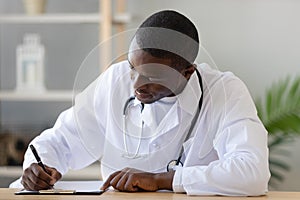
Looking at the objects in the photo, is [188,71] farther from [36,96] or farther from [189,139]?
[36,96]

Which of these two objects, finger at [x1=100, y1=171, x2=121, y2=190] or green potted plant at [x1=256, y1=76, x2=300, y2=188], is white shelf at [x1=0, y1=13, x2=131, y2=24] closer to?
green potted plant at [x1=256, y1=76, x2=300, y2=188]

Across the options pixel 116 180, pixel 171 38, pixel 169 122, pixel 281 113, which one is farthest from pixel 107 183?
pixel 281 113

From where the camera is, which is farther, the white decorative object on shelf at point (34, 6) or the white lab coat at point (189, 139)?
the white decorative object on shelf at point (34, 6)

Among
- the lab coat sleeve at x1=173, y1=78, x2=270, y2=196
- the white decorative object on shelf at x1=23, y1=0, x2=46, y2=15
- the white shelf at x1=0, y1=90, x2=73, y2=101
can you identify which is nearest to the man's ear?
the lab coat sleeve at x1=173, y1=78, x2=270, y2=196

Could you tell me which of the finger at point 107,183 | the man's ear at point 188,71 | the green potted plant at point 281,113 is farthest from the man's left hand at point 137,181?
the green potted plant at point 281,113

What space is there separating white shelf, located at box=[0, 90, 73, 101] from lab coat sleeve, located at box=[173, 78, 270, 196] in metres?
1.67

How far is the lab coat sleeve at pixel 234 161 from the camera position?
1635 mm

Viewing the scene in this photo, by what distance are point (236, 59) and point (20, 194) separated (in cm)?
209

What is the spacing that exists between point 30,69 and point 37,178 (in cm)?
182

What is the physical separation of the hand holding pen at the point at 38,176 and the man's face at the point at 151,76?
286 mm

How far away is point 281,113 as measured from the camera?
129 inches

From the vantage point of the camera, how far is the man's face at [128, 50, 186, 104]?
160 centimetres

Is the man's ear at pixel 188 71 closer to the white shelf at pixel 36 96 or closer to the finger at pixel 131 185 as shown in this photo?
the finger at pixel 131 185

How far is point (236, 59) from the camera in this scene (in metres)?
3.51
